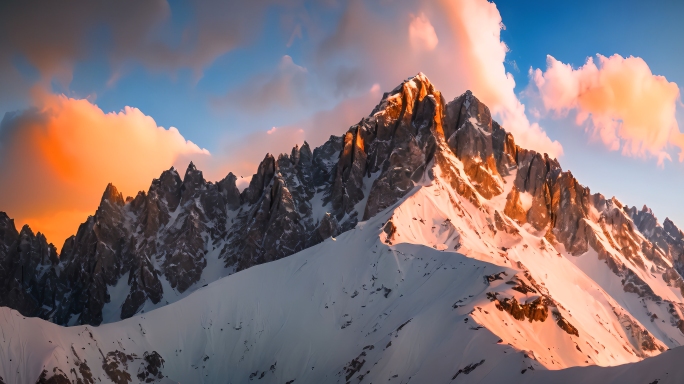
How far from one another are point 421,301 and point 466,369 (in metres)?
40.8

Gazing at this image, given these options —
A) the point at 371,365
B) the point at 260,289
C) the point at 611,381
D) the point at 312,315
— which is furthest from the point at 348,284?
the point at 611,381

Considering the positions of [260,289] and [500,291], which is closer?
[500,291]

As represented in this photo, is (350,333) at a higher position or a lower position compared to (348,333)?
lower

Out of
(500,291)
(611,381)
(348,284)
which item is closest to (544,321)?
(500,291)

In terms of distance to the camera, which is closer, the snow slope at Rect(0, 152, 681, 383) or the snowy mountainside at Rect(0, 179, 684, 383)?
the snowy mountainside at Rect(0, 179, 684, 383)

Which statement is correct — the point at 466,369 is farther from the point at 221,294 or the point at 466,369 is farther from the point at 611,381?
the point at 221,294

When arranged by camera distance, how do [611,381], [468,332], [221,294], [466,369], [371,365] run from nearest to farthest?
[611,381]
[466,369]
[468,332]
[371,365]
[221,294]

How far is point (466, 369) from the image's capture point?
12694 centimetres

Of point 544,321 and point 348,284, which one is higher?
point 348,284

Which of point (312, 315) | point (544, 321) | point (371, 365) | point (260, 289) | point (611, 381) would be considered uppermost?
point (260, 289)

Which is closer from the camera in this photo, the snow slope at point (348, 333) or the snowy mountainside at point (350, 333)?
the snowy mountainside at point (350, 333)

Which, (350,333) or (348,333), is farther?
(348,333)

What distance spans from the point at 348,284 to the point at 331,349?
82.7 feet

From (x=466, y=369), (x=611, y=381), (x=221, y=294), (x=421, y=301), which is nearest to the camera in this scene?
(x=611, y=381)
